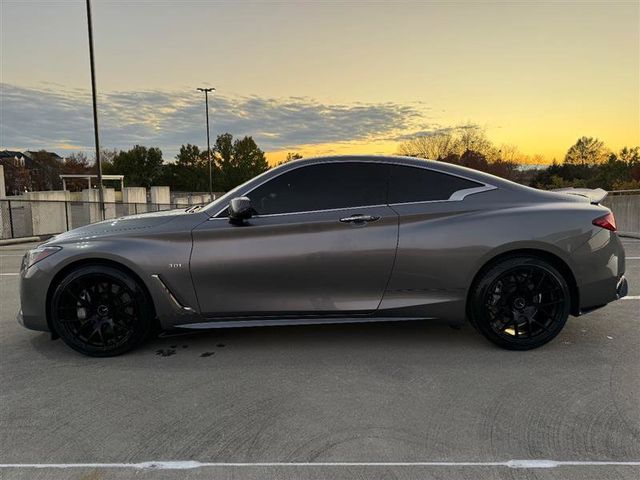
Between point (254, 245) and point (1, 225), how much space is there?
16.4 metres

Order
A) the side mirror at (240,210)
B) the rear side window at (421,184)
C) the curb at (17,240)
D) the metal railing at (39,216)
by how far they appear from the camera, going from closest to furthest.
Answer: the side mirror at (240,210)
the rear side window at (421,184)
the curb at (17,240)
the metal railing at (39,216)

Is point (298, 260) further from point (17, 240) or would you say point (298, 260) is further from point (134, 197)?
point (134, 197)

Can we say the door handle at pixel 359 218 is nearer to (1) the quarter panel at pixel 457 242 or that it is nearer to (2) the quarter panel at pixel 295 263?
(2) the quarter panel at pixel 295 263

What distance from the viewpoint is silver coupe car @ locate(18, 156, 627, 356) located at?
12.7 ft

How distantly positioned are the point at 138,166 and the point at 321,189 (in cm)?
8244

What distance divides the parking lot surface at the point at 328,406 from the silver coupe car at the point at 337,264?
0.33 metres

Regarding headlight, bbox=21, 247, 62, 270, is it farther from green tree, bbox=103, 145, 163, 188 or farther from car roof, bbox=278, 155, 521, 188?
green tree, bbox=103, 145, 163, 188

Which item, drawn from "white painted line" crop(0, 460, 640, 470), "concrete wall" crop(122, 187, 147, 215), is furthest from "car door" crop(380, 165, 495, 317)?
"concrete wall" crop(122, 187, 147, 215)

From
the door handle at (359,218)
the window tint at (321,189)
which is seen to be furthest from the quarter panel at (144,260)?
the door handle at (359,218)

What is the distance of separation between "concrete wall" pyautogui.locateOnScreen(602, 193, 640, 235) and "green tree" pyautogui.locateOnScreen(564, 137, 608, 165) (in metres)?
44.6

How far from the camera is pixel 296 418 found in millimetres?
2914

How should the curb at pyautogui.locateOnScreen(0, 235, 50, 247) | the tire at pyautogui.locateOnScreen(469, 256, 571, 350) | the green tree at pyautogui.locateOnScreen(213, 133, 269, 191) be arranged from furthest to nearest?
the green tree at pyautogui.locateOnScreen(213, 133, 269, 191), the curb at pyautogui.locateOnScreen(0, 235, 50, 247), the tire at pyautogui.locateOnScreen(469, 256, 571, 350)

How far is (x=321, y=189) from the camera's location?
4.03m

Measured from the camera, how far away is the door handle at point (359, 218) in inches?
153
